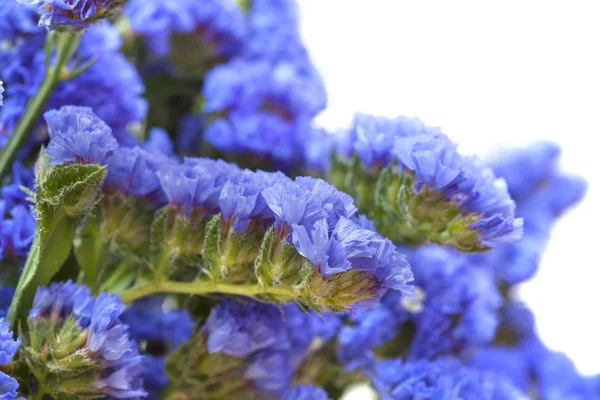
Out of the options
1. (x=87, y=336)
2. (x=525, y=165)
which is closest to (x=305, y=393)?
(x=87, y=336)

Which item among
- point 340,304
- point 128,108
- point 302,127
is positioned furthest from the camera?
point 302,127

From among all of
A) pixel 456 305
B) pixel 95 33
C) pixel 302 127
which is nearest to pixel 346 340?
pixel 456 305

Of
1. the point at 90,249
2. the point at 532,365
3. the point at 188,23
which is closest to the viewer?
the point at 90,249

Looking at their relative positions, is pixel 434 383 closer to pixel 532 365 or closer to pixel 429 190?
pixel 429 190

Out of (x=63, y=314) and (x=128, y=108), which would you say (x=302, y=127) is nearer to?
(x=128, y=108)

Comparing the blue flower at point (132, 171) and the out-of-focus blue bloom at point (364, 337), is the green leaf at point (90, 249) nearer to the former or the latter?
the blue flower at point (132, 171)

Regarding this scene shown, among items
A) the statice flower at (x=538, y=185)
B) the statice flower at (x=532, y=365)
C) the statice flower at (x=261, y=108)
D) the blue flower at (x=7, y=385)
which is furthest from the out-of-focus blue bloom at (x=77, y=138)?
the statice flower at (x=538, y=185)
